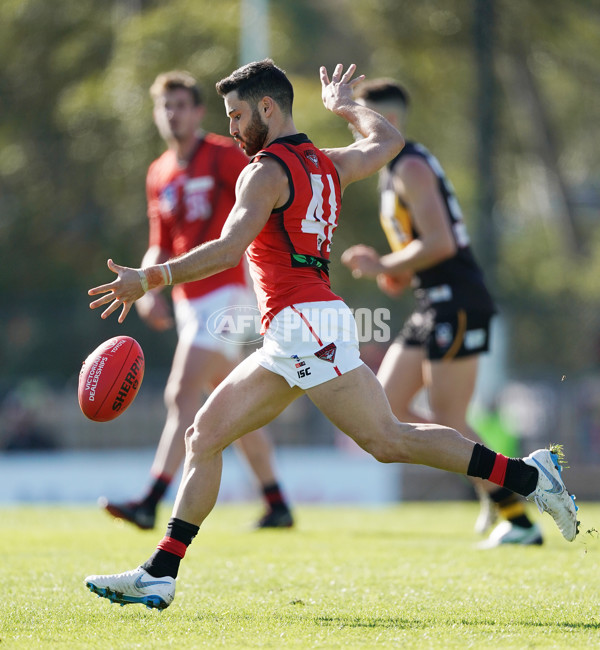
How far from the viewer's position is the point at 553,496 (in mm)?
4676

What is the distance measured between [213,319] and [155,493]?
1.29 metres

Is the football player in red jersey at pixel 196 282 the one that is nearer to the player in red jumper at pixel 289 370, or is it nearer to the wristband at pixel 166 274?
the player in red jumper at pixel 289 370

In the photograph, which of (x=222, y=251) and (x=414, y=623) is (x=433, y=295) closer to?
(x=222, y=251)

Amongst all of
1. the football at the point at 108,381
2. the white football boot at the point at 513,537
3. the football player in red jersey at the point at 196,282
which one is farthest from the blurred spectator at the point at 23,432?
the football at the point at 108,381

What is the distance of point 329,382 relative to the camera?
454 cm

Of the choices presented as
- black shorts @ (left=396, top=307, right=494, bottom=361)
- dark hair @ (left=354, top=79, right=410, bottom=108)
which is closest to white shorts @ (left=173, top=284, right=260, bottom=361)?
black shorts @ (left=396, top=307, right=494, bottom=361)

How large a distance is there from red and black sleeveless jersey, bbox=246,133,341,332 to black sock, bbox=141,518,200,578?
93 cm

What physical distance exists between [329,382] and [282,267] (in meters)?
0.54

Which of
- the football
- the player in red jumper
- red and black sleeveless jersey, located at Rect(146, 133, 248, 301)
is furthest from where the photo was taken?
red and black sleeveless jersey, located at Rect(146, 133, 248, 301)

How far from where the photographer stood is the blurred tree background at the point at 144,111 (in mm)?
19422

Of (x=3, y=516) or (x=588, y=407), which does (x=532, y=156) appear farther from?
(x=3, y=516)

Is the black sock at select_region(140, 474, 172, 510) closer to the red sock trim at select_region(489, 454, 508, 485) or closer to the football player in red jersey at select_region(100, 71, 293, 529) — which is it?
the football player in red jersey at select_region(100, 71, 293, 529)

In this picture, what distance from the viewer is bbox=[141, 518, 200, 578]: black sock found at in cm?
447

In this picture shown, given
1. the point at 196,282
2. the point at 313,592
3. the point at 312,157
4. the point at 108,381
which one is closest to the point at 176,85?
the point at 196,282
